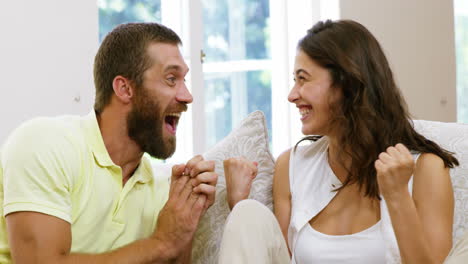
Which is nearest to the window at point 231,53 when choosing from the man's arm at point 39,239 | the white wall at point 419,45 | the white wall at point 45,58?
the white wall at point 419,45

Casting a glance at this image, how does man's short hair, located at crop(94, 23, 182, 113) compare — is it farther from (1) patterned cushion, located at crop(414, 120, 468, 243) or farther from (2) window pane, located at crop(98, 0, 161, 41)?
(2) window pane, located at crop(98, 0, 161, 41)

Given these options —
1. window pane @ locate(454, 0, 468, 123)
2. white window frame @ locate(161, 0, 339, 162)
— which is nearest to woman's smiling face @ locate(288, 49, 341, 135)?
white window frame @ locate(161, 0, 339, 162)

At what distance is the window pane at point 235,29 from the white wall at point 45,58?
41.7 inches

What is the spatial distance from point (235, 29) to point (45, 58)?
157cm

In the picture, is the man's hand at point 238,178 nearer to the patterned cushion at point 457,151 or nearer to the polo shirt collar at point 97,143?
the polo shirt collar at point 97,143

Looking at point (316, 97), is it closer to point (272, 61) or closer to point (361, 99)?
point (361, 99)

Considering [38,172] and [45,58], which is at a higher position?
[45,58]

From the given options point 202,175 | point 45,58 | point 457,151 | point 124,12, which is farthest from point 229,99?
point 202,175

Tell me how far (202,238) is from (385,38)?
99.2 inches

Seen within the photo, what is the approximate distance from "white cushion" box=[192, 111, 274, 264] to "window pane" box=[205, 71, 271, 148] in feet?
6.01

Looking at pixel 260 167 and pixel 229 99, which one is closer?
pixel 260 167

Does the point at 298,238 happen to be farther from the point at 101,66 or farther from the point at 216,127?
the point at 216,127

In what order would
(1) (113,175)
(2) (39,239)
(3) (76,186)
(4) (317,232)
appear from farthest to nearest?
1. (4) (317,232)
2. (1) (113,175)
3. (3) (76,186)
4. (2) (39,239)

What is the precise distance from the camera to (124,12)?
338 cm
